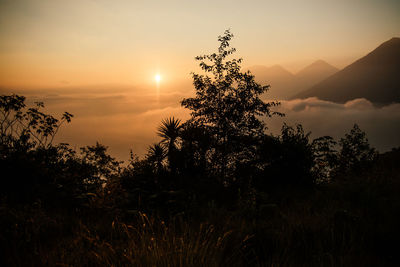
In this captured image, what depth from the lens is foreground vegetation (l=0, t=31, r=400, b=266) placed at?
429cm

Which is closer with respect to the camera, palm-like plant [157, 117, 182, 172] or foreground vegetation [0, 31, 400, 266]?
Answer: foreground vegetation [0, 31, 400, 266]

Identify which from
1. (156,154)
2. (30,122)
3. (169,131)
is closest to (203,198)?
(156,154)

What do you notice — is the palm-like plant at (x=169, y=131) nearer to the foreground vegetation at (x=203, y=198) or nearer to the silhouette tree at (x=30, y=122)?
the foreground vegetation at (x=203, y=198)

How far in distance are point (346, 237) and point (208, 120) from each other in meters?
13.3

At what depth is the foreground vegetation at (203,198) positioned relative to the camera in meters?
4.29

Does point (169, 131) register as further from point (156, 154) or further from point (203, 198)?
point (203, 198)

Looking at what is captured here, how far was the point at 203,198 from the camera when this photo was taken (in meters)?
10.2

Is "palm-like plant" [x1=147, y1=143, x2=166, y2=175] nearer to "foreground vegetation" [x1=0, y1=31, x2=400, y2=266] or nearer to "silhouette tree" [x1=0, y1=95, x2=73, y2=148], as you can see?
"foreground vegetation" [x1=0, y1=31, x2=400, y2=266]

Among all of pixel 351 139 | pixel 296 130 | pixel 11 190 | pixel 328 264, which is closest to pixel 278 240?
pixel 328 264

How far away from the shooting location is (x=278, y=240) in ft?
16.8

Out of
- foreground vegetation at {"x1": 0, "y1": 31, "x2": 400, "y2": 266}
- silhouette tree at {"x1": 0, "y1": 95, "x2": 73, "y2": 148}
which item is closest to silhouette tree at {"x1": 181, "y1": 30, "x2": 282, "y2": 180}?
foreground vegetation at {"x1": 0, "y1": 31, "x2": 400, "y2": 266}

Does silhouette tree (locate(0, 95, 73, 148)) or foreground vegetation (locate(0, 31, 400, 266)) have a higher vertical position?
silhouette tree (locate(0, 95, 73, 148))

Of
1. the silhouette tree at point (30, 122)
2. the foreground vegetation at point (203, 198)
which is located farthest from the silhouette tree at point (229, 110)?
the silhouette tree at point (30, 122)

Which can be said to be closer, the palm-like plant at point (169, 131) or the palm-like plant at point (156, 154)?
the palm-like plant at point (156, 154)
